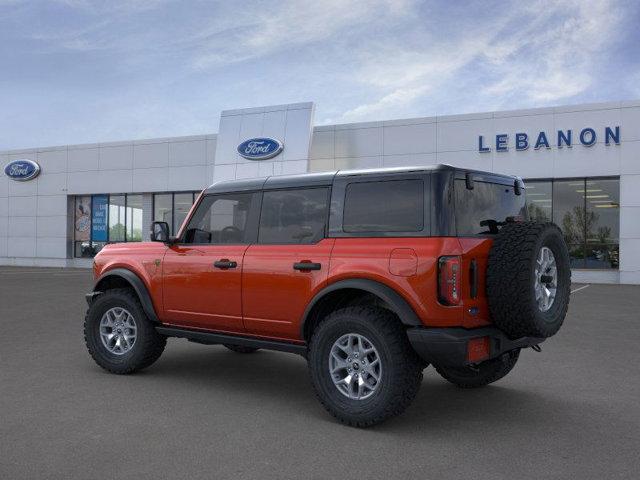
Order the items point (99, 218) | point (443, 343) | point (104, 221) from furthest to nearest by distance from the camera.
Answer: point (99, 218)
point (104, 221)
point (443, 343)

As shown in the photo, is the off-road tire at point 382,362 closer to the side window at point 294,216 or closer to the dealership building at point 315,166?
the side window at point 294,216

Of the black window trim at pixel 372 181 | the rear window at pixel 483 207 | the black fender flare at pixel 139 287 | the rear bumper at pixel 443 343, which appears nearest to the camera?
the rear bumper at pixel 443 343

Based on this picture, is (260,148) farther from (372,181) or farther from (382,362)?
(382,362)

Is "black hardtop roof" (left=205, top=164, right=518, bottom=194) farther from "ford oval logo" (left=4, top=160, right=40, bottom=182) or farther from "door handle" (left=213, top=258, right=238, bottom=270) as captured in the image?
"ford oval logo" (left=4, top=160, right=40, bottom=182)

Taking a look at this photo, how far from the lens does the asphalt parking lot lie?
12.4 feet

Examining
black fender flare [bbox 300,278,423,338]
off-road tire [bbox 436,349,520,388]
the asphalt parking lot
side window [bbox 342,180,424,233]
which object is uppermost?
side window [bbox 342,180,424,233]

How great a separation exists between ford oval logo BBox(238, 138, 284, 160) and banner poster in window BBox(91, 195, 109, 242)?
28.9 ft

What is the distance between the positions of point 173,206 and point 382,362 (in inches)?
1000

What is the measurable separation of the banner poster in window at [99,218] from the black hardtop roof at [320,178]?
84.9 ft

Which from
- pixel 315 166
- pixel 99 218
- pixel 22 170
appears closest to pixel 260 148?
pixel 315 166

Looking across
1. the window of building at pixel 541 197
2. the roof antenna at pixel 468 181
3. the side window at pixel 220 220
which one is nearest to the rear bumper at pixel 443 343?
the roof antenna at pixel 468 181

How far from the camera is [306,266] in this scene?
5.00 meters

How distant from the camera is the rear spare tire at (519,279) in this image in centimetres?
444

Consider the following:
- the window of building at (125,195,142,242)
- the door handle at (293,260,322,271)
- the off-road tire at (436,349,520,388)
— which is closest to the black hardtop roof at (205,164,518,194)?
the door handle at (293,260,322,271)
